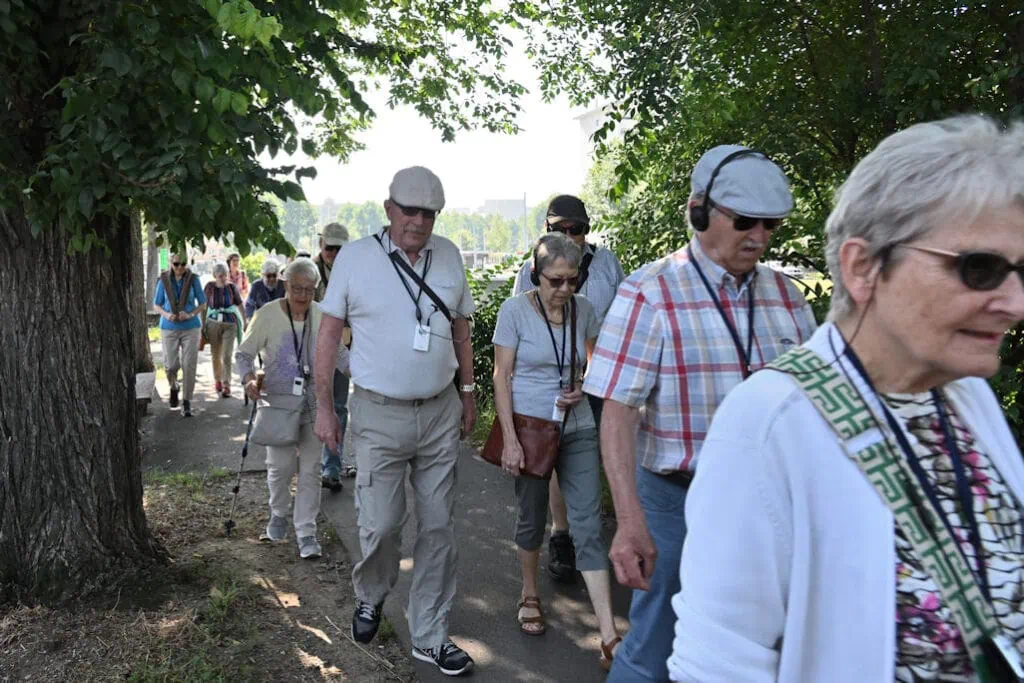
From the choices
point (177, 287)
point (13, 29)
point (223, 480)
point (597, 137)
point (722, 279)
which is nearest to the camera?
point (722, 279)

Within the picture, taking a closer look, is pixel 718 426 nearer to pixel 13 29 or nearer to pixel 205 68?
pixel 205 68

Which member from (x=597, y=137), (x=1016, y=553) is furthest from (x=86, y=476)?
(x=1016, y=553)

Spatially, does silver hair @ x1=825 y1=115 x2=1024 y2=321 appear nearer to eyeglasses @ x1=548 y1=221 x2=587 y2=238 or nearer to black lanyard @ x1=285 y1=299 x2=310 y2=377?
eyeglasses @ x1=548 y1=221 x2=587 y2=238

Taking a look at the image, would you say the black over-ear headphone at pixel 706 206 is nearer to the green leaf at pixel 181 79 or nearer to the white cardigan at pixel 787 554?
the white cardigan at pixel 787 554

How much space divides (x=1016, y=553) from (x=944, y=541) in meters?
0.17

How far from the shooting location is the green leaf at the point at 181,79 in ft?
12.6

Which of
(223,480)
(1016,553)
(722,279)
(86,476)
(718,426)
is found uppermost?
(722,279)

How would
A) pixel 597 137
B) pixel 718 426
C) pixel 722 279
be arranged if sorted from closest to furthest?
pixel 718 426 < pixel 722 279 < pixel 597 137

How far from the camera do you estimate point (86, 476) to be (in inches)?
193

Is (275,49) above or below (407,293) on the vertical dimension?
above

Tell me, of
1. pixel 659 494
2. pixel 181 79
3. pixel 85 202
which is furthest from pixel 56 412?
pixel 659 494

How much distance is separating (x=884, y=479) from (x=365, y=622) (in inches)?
143

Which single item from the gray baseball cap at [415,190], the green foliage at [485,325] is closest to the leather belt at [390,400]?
the gray baseball cap at [415,190]

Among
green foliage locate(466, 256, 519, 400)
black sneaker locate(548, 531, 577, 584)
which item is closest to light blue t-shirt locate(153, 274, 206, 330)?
green foliage locate(466, 256, 519, 400)
